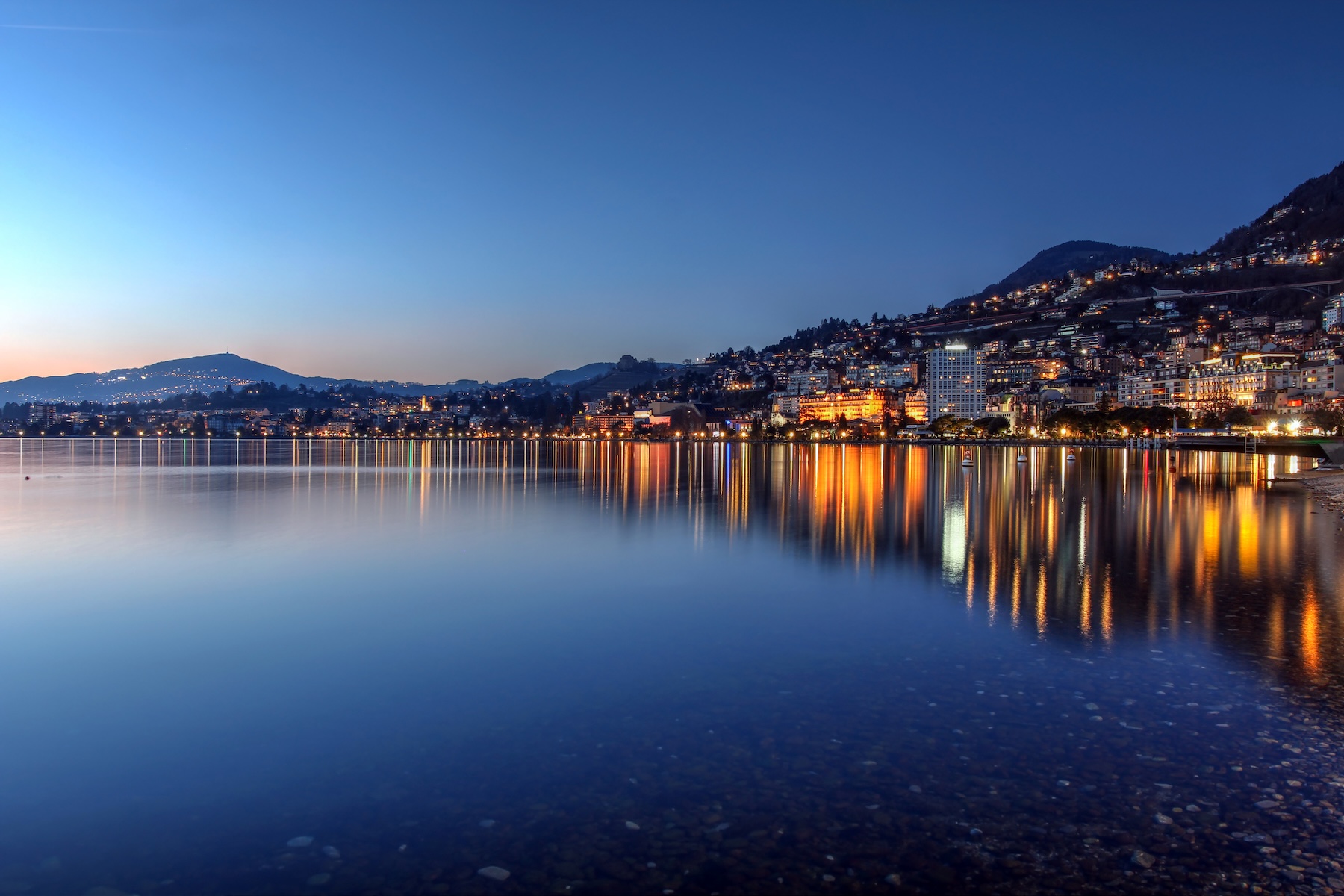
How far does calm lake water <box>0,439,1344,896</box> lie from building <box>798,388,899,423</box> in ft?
517

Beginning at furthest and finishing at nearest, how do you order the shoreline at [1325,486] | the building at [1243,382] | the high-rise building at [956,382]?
1. the high-rise building at [956,382]
2. the building at [1243,382]
3. the shoreline at [1325,486]

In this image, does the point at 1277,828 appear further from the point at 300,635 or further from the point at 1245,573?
the point at 1245,573

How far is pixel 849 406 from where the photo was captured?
17600 centimetres

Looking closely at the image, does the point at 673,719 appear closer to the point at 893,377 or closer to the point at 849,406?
the point at 849,406

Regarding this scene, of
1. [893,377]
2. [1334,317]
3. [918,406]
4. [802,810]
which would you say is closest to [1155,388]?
[1334,317]

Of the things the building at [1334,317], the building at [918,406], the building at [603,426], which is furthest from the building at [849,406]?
the building at [1334,317]

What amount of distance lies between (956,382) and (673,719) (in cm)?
17335

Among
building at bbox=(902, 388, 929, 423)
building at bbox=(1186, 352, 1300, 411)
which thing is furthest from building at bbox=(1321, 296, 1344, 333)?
building at bbox=(902, 388, 929, 423)

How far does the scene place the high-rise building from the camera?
167 metres

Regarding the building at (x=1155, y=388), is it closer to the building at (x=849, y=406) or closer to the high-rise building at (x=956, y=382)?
the high-rise building at (x=956, y=382)

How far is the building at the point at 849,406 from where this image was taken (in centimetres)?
17255

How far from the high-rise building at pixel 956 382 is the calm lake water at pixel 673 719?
15740 cm

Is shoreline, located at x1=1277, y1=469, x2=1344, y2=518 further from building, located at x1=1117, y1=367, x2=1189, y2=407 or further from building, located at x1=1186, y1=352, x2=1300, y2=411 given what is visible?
building, located at x1=1117, y1=367, x2=1189, y2=407

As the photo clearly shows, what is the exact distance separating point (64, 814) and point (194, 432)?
202836mm
